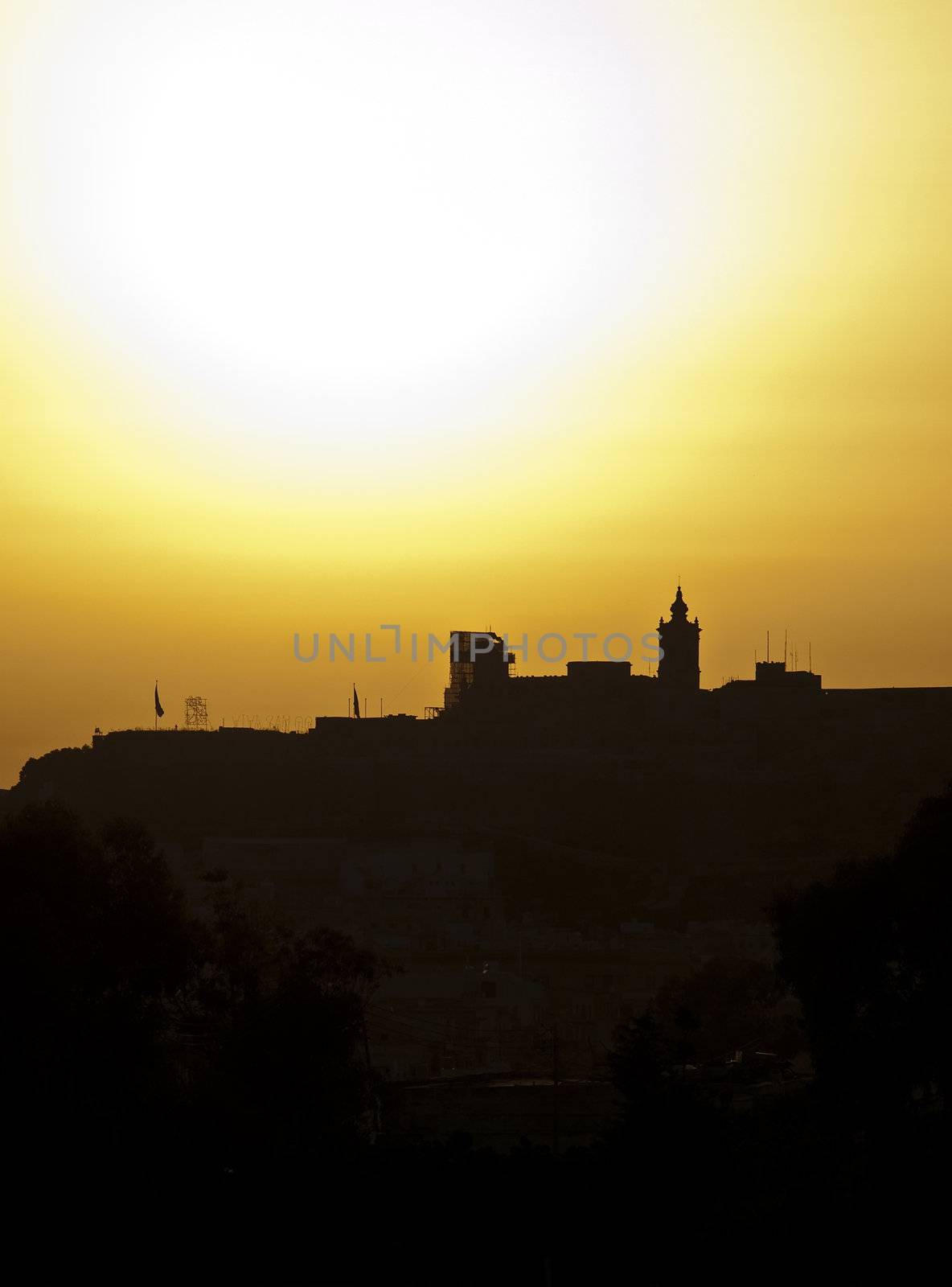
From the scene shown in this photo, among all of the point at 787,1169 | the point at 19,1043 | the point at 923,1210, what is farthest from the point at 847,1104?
the point at 19,1043

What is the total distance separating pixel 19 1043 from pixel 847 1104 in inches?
378

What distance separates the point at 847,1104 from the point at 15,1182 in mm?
10173

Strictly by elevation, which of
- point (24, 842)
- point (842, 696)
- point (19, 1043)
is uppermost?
point (842, 696)

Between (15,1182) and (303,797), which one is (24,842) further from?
(303,797)

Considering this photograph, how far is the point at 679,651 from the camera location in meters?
119

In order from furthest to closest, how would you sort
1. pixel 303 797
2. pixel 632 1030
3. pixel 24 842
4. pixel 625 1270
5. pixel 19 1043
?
pixel 303 797
pixel 24 842
pixel 19 1043
pixel 632 1030
pixel 625 1270

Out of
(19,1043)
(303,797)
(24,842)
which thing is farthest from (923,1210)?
(303,797)

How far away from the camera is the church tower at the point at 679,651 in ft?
388

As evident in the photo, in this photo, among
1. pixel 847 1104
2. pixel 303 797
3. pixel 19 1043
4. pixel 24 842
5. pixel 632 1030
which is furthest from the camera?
pixel 303 797

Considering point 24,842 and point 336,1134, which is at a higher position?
point 24,842

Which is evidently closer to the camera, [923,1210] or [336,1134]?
[923,1210]

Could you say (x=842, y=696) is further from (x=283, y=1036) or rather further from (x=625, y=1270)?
(x=625, y=1270)

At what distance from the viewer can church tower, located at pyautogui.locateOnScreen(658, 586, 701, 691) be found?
4660 inches

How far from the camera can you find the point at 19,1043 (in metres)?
24.0
